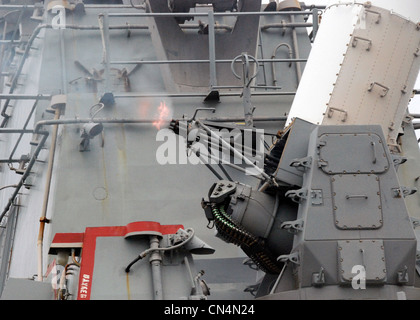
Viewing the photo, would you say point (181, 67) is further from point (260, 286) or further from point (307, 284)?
point (307, 284)

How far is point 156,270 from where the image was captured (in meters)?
6.65

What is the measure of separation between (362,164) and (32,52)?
5.47 metres

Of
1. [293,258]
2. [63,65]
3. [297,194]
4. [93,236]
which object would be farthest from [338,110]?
[63,65]

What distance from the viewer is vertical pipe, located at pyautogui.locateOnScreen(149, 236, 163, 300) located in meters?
6.57

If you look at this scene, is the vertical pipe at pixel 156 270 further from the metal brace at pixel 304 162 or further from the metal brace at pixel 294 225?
the metal brace at pixel 304 162

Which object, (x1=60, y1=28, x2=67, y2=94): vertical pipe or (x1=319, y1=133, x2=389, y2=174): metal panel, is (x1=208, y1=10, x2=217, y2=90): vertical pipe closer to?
(x1=60, y1=28, x2=67, y2=94): vertical pipe

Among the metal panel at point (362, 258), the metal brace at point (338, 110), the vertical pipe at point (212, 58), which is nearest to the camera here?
the metal panel at point (362, 258)

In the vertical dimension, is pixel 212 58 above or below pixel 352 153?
above

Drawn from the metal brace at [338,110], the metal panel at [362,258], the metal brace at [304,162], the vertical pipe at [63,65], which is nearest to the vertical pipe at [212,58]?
the vertical pipe at [63,65]

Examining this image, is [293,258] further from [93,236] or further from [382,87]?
[382,87]

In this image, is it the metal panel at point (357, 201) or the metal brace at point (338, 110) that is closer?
the metal panel at point (357, 201)

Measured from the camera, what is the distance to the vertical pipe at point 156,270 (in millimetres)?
6574

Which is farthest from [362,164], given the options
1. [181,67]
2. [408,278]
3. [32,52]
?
[32,52]
